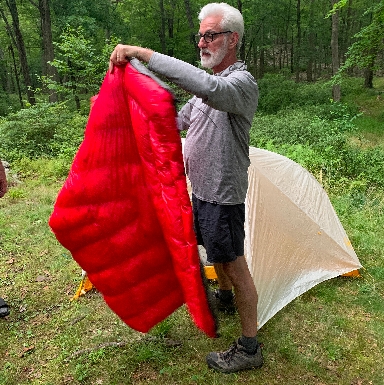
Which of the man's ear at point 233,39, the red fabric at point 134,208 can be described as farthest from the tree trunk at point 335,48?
the red fabric at point 134,208

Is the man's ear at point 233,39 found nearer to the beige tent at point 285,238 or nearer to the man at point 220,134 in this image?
the man at point 220,134

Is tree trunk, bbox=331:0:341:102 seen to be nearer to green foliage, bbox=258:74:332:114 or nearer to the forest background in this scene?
green foliage, bbox=258:74:332:114

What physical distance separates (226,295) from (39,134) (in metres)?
8.17

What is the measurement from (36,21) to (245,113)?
64.5 ft

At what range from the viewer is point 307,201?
11.0ft

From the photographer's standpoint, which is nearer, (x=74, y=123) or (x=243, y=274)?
(x=243, y=274)

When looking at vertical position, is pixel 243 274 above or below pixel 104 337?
above

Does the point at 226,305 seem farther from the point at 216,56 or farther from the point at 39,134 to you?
the point at 39,134

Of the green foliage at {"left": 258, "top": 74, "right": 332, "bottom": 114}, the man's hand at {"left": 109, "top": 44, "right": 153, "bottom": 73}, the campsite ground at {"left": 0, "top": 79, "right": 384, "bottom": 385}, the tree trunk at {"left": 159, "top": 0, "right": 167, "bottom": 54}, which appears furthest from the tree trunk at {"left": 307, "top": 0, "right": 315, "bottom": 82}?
the man's hand at {"left": 109, "top": 44, "right": 153, "bottom": 73}

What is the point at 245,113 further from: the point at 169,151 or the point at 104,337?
the point at 104,337

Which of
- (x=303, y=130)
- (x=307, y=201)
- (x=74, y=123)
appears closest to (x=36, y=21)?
(x=74, y=123)

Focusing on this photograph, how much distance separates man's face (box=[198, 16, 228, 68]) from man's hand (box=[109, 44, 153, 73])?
0.39 meters

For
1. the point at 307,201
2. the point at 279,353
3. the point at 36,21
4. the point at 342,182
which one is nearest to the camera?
the point at 279,353

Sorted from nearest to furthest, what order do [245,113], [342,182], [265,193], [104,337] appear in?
[245,113]
[104,337]
[265,193]
[342,182]
